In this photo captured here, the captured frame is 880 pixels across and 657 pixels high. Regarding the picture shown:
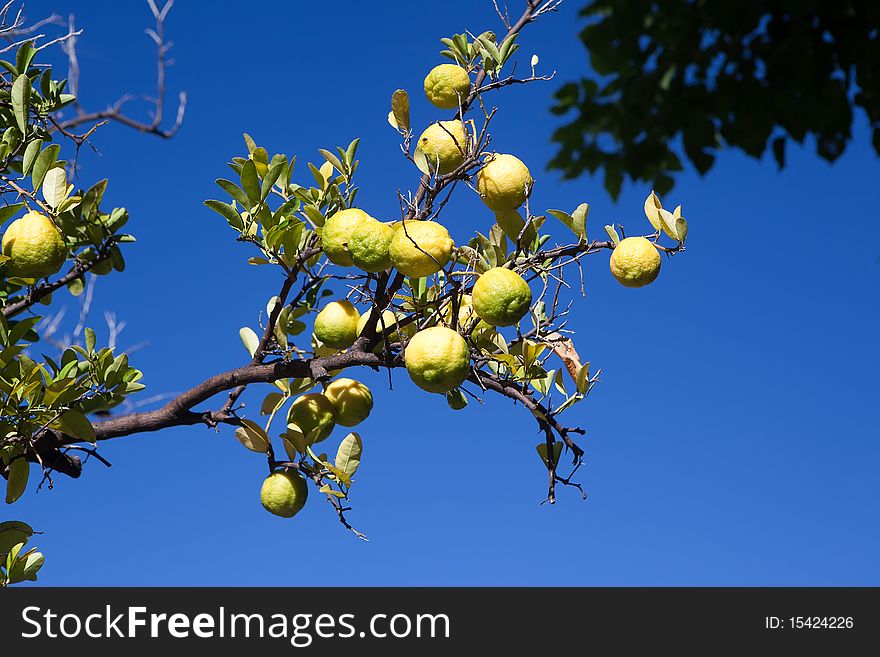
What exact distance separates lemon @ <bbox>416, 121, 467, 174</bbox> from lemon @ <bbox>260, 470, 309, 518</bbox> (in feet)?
3.60

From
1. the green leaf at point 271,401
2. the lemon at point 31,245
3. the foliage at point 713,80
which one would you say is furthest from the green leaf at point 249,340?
the foliage at point 713,80

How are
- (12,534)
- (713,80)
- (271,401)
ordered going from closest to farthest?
(713,80) < (12,534) < (271,401)

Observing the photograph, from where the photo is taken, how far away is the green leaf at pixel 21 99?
291 centimetres

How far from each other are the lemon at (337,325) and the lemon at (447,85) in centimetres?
73

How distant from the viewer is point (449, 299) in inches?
113

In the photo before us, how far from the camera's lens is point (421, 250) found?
2439 mm

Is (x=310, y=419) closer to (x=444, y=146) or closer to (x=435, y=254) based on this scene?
(x=435, y=254)

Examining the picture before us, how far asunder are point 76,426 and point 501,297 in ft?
4.67

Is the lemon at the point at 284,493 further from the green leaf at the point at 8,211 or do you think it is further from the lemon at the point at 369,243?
the green leaf at the point at 8,211

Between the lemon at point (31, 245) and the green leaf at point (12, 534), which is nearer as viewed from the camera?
the lemon at point (31, 245)

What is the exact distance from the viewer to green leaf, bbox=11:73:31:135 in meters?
2.91

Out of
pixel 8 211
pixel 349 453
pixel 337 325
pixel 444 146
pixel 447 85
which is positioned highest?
pixel 447 85

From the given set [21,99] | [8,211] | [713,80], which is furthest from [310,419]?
[713,80]

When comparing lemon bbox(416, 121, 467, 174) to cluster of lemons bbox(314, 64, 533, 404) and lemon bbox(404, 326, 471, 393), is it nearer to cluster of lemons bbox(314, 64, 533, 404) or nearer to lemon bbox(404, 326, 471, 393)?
cluster of lemons bbox(314, 64, 533, 404)
